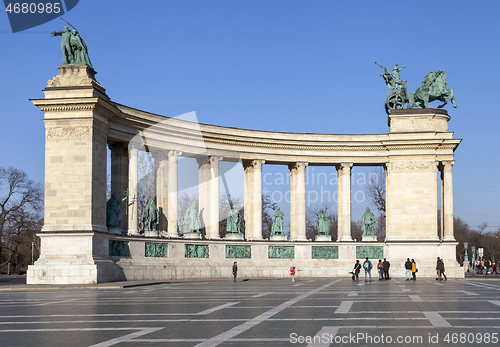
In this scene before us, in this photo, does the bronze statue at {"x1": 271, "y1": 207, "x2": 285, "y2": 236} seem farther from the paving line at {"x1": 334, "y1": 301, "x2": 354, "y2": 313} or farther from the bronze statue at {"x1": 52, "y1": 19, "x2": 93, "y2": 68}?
the paving line at {"x1": 334, "y1": 301, "x2": 354, "y2": 313}

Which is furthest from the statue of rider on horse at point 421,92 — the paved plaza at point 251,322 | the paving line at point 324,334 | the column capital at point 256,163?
the paving line at point 324,334

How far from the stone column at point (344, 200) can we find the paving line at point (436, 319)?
40341 millimetres

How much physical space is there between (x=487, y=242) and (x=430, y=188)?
14342 cm

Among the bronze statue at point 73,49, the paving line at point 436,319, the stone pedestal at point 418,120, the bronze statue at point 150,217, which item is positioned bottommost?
the paving line at point 436,319

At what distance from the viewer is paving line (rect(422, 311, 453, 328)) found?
16688 millimetres

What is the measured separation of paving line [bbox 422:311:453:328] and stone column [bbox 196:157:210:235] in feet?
126

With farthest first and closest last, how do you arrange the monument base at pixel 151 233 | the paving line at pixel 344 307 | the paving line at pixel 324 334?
the monument base at pixel 151 233 < the paving line at pixel 344 307 < the paving line at pixel 324 334

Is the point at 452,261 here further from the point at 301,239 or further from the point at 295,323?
the point at 295,323

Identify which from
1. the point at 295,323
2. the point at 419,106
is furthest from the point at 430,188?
the point at 295,323

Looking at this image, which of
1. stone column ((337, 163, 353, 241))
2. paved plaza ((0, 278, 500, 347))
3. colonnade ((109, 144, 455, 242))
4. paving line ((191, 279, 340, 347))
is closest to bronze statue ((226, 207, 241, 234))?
colonnade ((109, 144, 455, 242))

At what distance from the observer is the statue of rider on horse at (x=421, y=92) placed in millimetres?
62531

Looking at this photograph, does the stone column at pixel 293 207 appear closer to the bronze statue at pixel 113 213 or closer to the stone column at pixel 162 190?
the stone column at pixel 162 190

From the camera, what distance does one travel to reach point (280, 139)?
59875 mm

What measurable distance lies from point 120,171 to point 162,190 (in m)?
5.03
